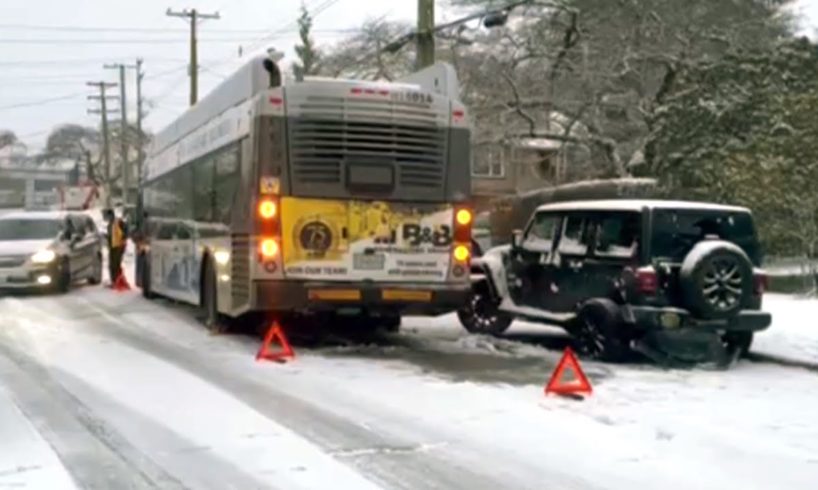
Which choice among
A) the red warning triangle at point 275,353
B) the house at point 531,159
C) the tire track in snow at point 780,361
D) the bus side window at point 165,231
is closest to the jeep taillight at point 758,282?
the tire track in snow at point 780,361

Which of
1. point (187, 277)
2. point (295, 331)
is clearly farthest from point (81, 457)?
point (187, 277)

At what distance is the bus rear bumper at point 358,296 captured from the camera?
1286cm

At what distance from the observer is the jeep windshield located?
1238cm

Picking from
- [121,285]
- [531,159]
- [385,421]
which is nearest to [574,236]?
[385,421]

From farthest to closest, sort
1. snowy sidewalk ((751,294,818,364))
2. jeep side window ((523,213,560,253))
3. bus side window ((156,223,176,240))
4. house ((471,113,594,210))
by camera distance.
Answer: house ((471,113,594,210)) < bus side window ((156,223,176,240)) < jeep side window ((523,213,560,253)) < snowy sidewalk ((751,294,818,364))

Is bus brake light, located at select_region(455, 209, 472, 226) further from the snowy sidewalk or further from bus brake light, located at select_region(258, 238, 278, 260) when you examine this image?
the snowy sidewalk

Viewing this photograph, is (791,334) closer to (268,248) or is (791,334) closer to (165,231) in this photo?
(268,248)

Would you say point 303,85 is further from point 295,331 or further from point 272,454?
point 272,454

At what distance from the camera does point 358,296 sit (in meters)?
13.2

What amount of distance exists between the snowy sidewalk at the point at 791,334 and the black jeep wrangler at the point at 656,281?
0.58 meters

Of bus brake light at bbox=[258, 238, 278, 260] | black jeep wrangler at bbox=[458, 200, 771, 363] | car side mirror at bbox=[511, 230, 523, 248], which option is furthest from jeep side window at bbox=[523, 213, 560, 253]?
bus brake light at bbox=[258, 238, 278, 260]

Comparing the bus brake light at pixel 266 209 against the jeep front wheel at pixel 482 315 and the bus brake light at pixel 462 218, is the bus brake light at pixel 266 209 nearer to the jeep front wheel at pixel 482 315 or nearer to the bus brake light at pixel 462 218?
the bus brake light at pixel 462 218

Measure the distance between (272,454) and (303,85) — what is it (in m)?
6.39

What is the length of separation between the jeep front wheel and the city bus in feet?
4.21
